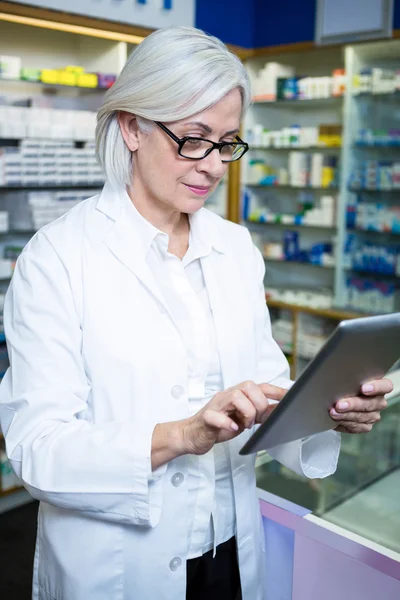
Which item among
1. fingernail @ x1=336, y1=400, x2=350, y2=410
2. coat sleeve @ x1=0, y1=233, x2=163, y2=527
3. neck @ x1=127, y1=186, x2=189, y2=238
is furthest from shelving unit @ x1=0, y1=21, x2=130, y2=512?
fingernail @ x1=336, y1=400, x2=350, y2=410

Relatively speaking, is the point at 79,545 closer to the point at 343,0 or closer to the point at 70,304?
the point at 70,304

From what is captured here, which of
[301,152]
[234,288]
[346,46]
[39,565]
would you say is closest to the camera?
[39,565]

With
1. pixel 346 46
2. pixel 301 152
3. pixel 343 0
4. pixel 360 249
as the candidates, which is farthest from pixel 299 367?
pixel 343 0

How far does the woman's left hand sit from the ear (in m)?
0.65

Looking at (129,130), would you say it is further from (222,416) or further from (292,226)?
(292,226)

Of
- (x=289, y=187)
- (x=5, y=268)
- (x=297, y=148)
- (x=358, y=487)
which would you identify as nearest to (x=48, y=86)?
(x=5, y=268)

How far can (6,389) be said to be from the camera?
1.17 meters

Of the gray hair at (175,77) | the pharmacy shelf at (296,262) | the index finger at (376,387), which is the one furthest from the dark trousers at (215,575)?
the pharmacy shelf at (296,262)

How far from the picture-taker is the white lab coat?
109 centimetres

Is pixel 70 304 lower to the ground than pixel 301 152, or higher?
lower

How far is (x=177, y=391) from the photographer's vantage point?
1.21m

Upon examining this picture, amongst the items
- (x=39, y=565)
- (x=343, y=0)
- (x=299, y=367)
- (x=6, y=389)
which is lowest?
(x=299, y=367)

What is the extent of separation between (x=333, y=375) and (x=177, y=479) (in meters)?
0.42

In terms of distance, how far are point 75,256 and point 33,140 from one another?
2.55m
